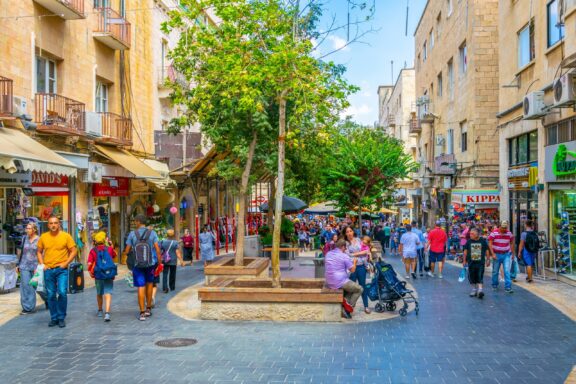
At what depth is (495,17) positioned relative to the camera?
26312mm

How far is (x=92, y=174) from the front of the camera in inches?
721

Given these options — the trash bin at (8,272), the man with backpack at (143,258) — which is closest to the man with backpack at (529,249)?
the man with backpack at (143,258)

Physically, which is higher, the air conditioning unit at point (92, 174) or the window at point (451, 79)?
the window at point (451, 79)

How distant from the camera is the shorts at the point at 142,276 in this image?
10.7 meters

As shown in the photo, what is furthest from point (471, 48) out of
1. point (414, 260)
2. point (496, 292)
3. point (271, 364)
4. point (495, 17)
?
point (271, 364)

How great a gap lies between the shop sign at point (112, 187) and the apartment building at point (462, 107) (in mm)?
12774

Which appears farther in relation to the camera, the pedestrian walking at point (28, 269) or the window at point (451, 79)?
the window at point (451, 79)

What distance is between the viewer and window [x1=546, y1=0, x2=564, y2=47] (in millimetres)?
16266

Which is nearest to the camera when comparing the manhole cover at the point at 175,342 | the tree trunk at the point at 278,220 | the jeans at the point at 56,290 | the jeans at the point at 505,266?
the manhole cover at the point at 175,342

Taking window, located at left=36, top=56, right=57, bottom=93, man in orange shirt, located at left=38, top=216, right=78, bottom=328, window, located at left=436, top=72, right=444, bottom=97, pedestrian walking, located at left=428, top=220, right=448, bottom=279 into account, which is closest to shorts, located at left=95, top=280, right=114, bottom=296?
man in orange shirt, located at left=38, top=216, right=78, bottom=328

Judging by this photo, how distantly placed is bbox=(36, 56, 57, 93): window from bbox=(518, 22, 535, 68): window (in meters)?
14.3

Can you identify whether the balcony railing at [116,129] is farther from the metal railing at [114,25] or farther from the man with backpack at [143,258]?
the man with backpack at [143,258]

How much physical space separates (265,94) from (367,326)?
6.13 meters

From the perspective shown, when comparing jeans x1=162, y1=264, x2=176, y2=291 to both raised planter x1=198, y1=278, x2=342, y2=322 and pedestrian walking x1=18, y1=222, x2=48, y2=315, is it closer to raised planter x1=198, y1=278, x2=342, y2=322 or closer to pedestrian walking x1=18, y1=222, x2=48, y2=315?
pedestrian walking x1=18, y1=222, x2=48, y2=315
